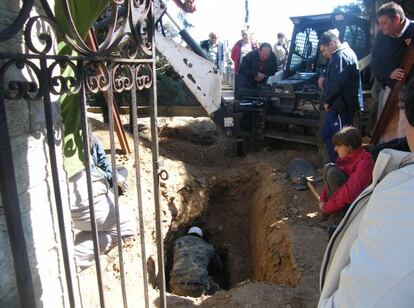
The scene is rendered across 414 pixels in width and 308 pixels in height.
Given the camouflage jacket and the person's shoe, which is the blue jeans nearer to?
the person's shoe

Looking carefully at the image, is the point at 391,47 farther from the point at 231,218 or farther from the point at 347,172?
the point at 231,218

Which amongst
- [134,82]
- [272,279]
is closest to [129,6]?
[134,82]

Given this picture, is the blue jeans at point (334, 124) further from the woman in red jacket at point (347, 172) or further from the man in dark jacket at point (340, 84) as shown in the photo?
the woman in red jacket at point (347, 172)

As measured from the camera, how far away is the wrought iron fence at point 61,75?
3.65 ft

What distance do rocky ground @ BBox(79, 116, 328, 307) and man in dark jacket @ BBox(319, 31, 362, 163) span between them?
3.73 feet

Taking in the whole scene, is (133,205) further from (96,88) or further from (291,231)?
(96,88)

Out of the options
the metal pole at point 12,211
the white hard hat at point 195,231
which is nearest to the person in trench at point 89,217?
the metal pole at point 12,211

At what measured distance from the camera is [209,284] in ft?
13.3

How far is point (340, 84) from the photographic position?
183 inches

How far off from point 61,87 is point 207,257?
3666mm

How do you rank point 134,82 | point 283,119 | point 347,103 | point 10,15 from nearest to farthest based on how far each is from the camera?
point 10,15 → point 134,82 → point 347,103 → point 283,119

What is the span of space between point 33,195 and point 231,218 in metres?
4.99

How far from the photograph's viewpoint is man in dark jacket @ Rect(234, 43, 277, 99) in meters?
7.23

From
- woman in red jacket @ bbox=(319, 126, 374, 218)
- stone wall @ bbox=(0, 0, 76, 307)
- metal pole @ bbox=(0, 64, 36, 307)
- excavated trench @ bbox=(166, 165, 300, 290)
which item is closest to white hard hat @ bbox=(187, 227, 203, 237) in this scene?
excavated trench @ bbox=(166, 165, 300, 290)
